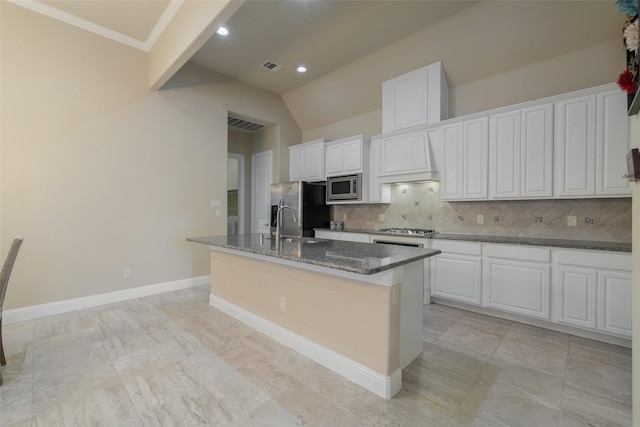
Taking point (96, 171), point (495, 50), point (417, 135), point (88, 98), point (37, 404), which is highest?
point (495, 50)

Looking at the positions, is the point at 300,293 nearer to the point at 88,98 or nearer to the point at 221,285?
the point at 221,285

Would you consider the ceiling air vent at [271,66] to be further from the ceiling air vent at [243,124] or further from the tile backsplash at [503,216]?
the tile backsplash at [503,216]

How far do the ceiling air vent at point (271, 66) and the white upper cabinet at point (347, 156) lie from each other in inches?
56.6

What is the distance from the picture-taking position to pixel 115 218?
358 cm

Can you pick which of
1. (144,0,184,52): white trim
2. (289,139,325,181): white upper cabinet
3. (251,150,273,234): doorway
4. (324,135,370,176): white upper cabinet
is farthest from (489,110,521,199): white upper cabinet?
(251,150,273,234): doorway

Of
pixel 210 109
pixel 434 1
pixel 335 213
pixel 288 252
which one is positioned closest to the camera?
pixel 288 252

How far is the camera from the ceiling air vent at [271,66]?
4.22m

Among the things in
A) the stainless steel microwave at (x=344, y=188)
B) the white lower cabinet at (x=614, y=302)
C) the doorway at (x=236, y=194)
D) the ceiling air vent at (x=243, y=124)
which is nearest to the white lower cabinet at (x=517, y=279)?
the white lower cabinet at (x=614, y=302)

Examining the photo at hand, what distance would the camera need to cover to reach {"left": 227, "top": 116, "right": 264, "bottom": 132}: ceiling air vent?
5.35 m

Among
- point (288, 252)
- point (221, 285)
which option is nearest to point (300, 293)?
point (288, 252)

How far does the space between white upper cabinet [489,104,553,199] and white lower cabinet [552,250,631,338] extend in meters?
0.74

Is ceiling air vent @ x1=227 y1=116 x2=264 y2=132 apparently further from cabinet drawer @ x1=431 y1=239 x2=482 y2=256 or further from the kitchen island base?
cabinet drawer @ x1=431 y1=239 x2=482 y2=256

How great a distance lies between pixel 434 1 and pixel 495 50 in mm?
976

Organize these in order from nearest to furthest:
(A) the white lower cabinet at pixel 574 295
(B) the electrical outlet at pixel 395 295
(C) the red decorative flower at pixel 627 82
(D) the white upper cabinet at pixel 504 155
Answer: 1. (C) the red decorative flower at pixel 627 82
2. (B) the electrical outlet at pixel 395 295
3. (A) the white lower cabinet at pixel 574 295
4. (D) the white upper cabinet at pixel 504 155
